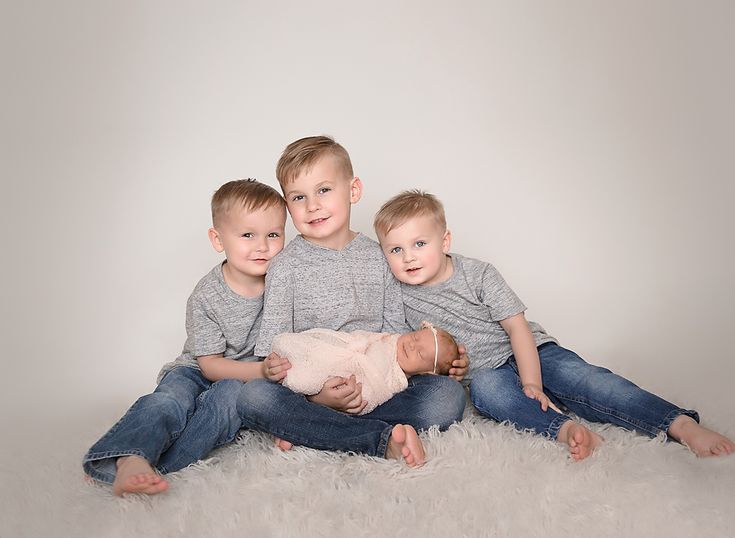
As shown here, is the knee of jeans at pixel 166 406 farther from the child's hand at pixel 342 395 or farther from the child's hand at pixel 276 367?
the child's hand at pixel 342 395

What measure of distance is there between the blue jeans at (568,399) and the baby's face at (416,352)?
170 millimetres

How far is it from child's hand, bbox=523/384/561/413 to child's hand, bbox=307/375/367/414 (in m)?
0.47

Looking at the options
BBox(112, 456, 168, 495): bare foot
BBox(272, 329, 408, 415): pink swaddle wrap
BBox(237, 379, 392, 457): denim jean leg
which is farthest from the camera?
BBox(272, 329, 408, 415): pink swaddle wrap

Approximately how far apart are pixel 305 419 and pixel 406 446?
29cm

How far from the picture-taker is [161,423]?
212cm

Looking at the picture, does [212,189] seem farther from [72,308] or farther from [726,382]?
[726,382]

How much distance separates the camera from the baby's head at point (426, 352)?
2325 mm

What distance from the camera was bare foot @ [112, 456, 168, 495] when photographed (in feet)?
6.12

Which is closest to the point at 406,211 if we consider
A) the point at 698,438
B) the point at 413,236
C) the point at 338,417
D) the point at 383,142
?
the point at 413,236

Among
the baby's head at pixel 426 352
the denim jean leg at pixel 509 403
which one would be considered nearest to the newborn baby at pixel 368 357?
the baby's head at pixel 426 352

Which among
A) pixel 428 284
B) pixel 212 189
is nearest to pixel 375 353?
pixel 428 284

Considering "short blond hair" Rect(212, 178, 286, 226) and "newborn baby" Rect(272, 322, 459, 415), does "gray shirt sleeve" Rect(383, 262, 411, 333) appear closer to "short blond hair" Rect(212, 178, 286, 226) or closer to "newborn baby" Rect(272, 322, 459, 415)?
"newborn baby" Rect(272, 322, 459, 415)

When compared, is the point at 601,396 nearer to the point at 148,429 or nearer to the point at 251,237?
the point at 251,237

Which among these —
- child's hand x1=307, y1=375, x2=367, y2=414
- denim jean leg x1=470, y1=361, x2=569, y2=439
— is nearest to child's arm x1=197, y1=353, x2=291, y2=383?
child's hand x1=307, y1=375, x2=367, y2=414
